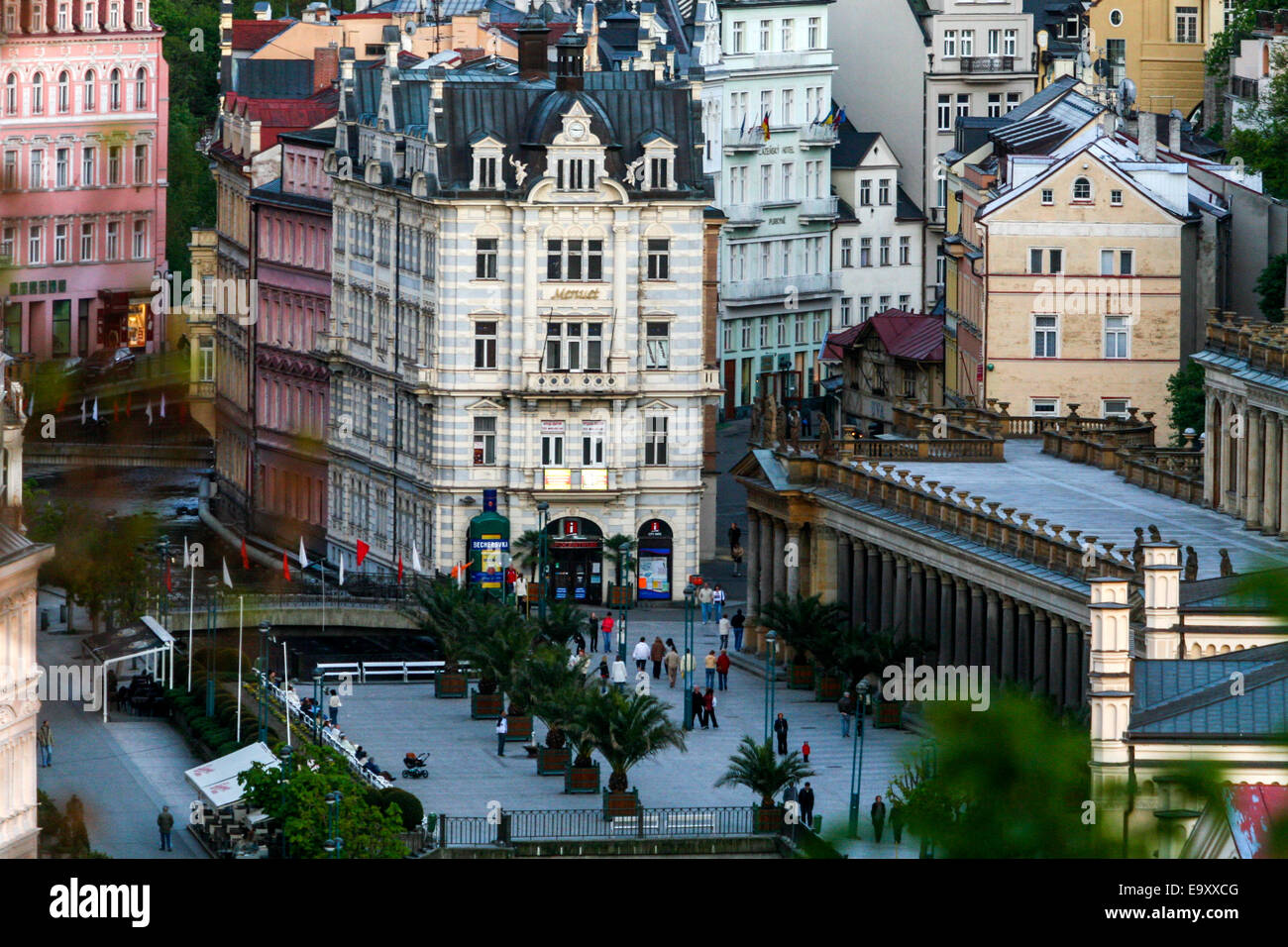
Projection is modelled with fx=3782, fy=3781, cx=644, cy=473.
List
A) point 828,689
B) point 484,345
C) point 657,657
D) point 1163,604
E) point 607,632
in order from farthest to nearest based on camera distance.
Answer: point 484,345 → point 607,632 → point 657,657 → point 828,689 → point 1163,604

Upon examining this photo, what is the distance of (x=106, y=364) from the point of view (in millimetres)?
24250

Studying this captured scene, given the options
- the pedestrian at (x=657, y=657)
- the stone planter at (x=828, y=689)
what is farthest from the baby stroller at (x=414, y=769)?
the pedestrian at (x=657, y=657)

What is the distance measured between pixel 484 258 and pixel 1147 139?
30.7 m

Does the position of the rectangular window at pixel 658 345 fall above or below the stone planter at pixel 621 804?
above

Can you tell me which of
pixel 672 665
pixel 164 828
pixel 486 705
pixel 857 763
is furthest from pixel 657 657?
pixel 164 828

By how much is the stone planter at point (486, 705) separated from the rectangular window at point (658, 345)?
98.2 feet

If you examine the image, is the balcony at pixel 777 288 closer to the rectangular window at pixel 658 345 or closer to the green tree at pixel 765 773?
the rectangular window at pixel 658 345

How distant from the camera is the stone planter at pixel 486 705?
10588 centimetres

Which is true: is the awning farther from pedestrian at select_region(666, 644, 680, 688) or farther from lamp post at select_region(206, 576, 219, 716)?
pedestrian at select_region(666, 644, 680, 688)

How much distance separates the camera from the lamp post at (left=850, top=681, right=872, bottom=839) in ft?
245

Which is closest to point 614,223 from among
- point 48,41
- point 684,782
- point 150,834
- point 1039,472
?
point 1039,472

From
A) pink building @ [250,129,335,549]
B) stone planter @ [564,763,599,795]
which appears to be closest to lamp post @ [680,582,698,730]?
stone planter @ [564,763,599,795]

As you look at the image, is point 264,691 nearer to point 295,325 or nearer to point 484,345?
point 484,345
